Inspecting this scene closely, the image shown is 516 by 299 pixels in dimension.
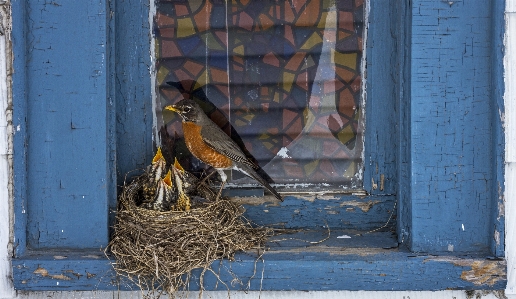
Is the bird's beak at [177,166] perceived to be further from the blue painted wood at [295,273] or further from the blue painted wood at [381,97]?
the blue painted wood at [381,97]

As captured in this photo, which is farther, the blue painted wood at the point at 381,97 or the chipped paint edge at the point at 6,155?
the blue painted wood at the point at 381,97

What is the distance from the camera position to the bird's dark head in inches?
113

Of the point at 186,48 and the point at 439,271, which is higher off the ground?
the point at 186,48

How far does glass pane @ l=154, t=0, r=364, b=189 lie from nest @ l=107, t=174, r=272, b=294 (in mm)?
494

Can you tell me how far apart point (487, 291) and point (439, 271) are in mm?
260

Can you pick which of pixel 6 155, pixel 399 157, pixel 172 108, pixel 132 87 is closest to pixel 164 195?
pixel 172 108

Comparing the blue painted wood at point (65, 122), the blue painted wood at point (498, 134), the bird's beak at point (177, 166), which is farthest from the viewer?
the bird's beak at point (177, 166)

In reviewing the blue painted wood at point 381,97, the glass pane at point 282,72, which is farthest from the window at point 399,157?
the glass pane at point 282,72

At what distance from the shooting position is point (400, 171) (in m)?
2.68

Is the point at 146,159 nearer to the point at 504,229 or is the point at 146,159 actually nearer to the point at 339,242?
the point at 339,242

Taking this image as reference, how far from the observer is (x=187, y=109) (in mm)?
2883

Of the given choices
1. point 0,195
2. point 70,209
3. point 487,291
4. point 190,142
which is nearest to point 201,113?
point 190,142

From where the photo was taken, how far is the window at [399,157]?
2.52 m

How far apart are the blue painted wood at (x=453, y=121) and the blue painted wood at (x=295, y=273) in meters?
0.16
